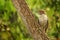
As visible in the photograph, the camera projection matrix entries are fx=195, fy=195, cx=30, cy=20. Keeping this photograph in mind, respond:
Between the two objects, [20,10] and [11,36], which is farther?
[11,36]

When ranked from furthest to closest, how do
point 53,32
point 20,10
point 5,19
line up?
point 53,32
point 5,19
point 20,10

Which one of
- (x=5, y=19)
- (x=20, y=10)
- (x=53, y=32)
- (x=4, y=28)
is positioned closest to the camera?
(x=20, y=10)

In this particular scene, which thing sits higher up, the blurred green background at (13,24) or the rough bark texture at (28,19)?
the rough bark texture at (28,19)

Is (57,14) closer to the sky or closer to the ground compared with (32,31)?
closer to the ground

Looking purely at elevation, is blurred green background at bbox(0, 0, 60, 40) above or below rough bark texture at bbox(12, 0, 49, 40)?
below

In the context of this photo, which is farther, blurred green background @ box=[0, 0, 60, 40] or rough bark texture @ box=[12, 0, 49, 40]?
blurred green background @ box=[0, 0, 60, 40]

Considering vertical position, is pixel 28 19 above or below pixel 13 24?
above

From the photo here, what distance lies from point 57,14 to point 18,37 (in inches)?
27.2

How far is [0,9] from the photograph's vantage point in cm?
224

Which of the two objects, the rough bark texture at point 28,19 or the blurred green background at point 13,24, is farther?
the blurred green background at point 13,24

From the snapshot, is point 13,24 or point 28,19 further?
point 13,24

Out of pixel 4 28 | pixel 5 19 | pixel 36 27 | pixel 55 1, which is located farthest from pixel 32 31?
pixel 55 1

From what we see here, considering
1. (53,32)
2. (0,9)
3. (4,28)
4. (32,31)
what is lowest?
(53,32)

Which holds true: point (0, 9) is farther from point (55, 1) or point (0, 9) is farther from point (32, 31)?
point (32, 31)
